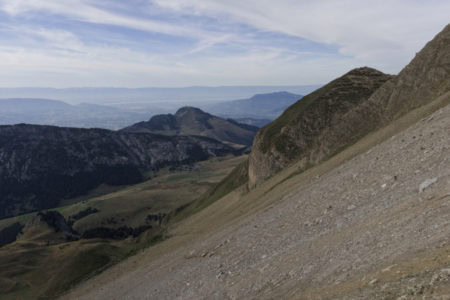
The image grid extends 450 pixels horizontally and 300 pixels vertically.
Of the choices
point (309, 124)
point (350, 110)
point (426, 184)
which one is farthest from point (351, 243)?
point (309, 124)

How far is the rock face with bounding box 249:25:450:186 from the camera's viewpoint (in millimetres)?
53656

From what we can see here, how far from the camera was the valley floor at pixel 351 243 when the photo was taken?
13.6 m

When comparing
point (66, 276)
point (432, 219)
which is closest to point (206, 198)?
point (66, 276)

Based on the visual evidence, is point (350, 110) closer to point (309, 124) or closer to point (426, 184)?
point (309, 124)

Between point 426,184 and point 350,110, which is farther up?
point 350,110

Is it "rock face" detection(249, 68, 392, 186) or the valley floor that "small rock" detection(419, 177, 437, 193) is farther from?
"rock face" detection(249, 68, 392, 186)

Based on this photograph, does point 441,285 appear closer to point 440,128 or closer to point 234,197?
point 440,128

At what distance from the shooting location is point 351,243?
62.1ft

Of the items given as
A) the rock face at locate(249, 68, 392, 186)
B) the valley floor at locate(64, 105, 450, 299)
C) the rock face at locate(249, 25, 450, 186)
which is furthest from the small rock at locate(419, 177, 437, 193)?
the rock face at locate(249, 68, 392, 186)

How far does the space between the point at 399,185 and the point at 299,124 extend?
226 feet

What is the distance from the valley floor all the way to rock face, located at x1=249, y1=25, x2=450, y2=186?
920 inches

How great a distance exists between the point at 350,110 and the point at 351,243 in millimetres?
55610

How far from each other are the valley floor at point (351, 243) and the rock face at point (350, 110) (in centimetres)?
2337

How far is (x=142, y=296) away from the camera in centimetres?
3538
